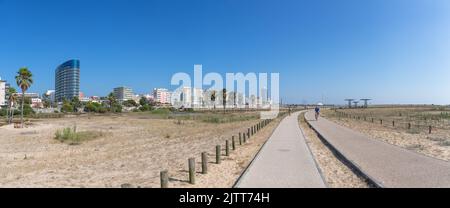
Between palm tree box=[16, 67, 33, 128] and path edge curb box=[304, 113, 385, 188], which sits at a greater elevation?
palm tree box=[16, 67, 33, 128]

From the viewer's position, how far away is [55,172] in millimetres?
12375

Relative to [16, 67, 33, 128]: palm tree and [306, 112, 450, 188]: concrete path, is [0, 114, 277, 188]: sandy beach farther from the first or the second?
[16, 67, 33, 128]: palm tree

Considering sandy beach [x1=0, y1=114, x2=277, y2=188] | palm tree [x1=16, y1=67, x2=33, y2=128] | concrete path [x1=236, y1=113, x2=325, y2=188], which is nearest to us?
concrete path [x1=236, y1=113, x2=325, y2=188]

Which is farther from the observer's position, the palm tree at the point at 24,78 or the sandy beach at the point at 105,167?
the palm tree at the point at 24,78

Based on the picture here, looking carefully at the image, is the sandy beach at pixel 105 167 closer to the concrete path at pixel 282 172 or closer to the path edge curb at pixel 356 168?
the concrete path at pixel 282 172

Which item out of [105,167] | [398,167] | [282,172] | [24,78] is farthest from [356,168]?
[24,78]

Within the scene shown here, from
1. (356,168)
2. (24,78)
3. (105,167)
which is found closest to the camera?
(356,168)

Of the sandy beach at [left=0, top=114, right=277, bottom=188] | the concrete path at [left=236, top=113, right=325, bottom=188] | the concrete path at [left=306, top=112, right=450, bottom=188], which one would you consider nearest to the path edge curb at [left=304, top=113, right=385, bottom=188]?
the concrete path at [left=306, top=112, right=450, bottom=188]

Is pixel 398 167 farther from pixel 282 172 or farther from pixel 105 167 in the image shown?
pixel 105 167

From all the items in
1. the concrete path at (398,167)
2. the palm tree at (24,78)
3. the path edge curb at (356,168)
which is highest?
the palm tree at (24,78)

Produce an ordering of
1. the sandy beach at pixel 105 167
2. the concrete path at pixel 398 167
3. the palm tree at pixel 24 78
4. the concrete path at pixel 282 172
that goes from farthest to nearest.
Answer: the palm tree at pixel 24 78 < the sandy beach at pixel 105 167 < the concrete path at pixel 398 167 < the concrete path at pixel 282 172

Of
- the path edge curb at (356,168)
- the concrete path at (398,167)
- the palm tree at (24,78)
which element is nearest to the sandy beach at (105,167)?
the path edge curb at (356,168)
